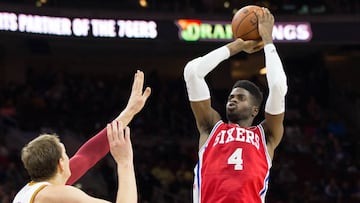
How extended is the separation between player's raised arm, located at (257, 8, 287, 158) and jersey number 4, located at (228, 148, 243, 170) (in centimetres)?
22

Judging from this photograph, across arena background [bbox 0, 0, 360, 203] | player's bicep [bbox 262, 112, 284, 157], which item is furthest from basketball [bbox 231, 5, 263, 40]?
arena background [bbox 0, 0, 360, 203]

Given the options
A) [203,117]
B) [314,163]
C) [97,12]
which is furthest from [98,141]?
[314,163]

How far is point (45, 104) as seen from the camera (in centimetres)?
1490

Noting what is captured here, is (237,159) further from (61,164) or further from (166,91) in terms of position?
(166,91)

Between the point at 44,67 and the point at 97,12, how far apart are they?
593 cm

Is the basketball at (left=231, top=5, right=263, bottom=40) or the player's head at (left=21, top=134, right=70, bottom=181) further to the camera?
the basketball at (left=231, top=5, right=263, bottom=40)

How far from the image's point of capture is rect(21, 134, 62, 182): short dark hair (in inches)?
117

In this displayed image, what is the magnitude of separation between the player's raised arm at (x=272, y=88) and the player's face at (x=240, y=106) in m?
0.11

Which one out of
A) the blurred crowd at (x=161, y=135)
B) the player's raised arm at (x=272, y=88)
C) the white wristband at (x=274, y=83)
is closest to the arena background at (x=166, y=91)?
the blurred crowd at (x=161, y=135)

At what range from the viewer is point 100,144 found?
3.63 meters

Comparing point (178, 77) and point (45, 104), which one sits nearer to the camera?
point (45, 104)

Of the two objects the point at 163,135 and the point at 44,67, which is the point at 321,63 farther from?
the point at 44,67

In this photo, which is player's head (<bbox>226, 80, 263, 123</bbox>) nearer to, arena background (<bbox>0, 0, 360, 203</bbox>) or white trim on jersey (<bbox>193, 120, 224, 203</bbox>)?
white trim on jersey (<bbox>193, 120, 224, 203</bbox>)

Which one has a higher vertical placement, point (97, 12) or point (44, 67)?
point (97, 12)
